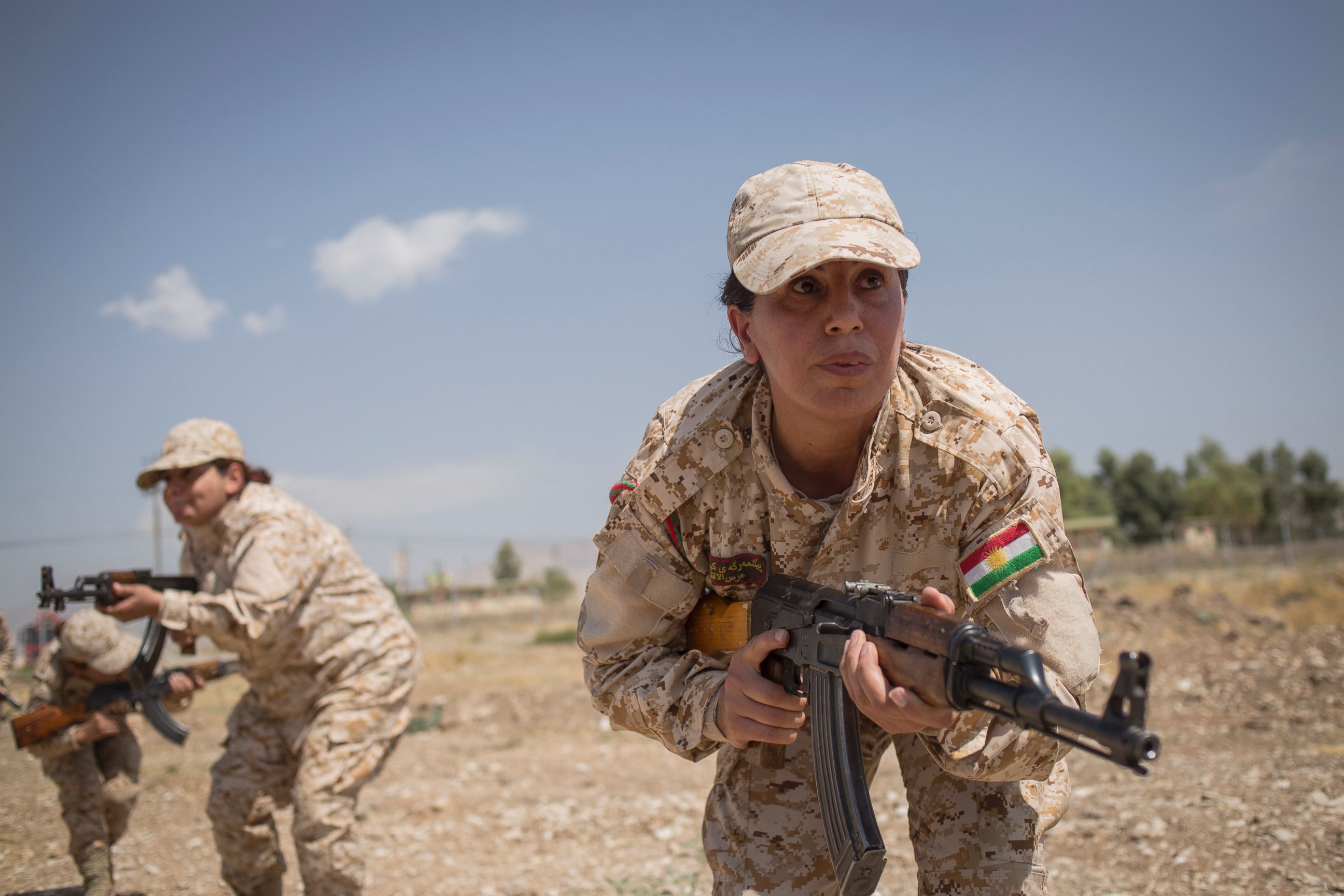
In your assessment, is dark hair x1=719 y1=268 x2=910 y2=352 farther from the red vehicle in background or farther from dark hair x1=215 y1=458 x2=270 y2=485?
the red vehicle in background

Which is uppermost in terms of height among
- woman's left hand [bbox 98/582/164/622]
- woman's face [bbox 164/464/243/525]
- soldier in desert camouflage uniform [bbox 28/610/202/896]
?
woman's face [bbox 164/464/243/525]

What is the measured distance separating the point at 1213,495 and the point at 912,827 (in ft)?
233

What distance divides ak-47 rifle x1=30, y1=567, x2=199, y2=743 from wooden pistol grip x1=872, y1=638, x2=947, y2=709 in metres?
4.52

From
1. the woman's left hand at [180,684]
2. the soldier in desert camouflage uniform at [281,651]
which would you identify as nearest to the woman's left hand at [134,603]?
the soldier in desert camouflage uniform at [281,651]

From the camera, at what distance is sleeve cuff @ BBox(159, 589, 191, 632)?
5.01 metres

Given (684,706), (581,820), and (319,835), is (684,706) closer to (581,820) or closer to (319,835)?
(319,835)

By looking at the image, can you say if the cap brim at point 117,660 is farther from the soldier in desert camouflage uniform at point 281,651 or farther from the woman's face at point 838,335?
the woman's face at point 838,335

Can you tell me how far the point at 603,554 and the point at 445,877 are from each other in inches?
146

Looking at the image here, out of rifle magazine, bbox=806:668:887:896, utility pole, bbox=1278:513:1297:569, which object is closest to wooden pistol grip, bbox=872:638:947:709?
rifle magazine, bbox=806:668:887:896

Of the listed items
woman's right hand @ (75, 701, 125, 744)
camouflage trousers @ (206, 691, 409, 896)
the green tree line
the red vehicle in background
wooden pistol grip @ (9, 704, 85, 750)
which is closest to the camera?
camouflage trousers @ (206, 691, 409, 896)

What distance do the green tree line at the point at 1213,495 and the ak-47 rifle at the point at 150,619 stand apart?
53.6 meters

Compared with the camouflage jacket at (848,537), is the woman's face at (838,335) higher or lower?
higher

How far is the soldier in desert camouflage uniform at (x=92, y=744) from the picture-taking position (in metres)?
5.89

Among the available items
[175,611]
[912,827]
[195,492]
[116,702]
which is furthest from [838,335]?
[116,702]
